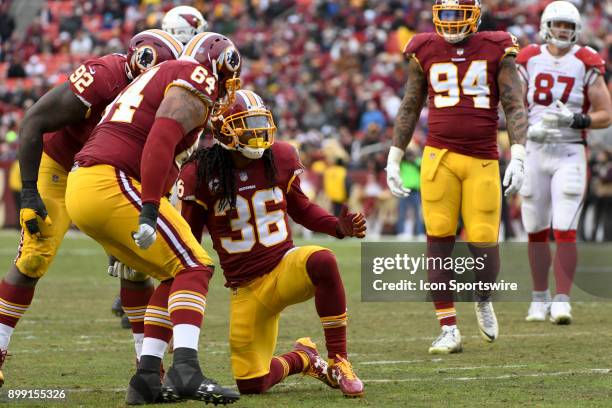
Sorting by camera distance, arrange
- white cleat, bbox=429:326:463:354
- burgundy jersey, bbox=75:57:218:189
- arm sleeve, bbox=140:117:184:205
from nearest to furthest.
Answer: arm sleeve, bbox=140:117:184:205 < burgundy jersey, bbox=75:57:218:189 < white cleat, bbox=429:326:463:354

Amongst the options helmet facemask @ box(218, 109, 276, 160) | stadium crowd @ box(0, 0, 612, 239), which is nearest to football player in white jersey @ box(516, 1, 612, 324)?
Result: helmet facemask @ box(218, 109, 276, 160)

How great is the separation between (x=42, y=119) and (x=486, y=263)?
2940 mm

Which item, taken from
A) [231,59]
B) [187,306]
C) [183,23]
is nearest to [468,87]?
[183,23]

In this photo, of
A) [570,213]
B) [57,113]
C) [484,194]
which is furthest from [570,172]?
[57,113]

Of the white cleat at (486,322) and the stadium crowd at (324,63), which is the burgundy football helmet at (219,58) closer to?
the white cleat at (486,322)

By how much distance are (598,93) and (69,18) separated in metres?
20.6

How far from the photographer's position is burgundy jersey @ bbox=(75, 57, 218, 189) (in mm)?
4961

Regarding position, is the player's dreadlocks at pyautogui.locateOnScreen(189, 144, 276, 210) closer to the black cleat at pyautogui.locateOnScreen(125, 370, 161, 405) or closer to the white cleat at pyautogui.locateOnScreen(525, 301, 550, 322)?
the black cleat at pyautogui.locateOnScreen(125, 370, 161, 405)

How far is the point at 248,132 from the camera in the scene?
538 cm

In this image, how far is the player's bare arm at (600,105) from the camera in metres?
8.24

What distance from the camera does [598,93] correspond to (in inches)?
330

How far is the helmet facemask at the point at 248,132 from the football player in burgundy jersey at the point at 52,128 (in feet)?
1.32

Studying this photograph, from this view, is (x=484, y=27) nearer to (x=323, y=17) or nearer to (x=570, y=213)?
(x=323, y=17)

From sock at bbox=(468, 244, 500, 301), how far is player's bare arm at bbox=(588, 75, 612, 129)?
1.63 meters
